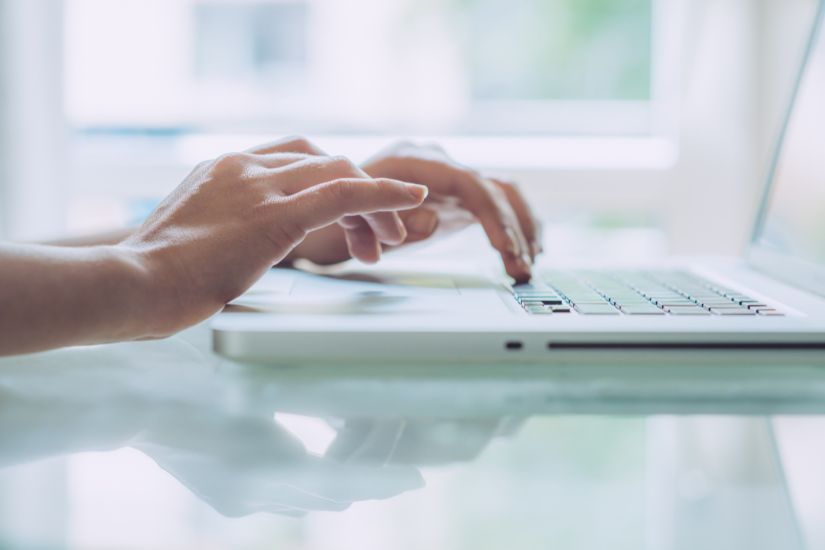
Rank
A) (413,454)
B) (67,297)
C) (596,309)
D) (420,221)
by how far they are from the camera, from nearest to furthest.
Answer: (413,454), (67,297), (596,309), (420,221)

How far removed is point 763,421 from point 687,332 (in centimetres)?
10

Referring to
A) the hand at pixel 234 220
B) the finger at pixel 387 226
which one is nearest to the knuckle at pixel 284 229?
the hand at pixel 234 220

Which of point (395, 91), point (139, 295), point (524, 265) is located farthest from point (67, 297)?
point (395, 91)

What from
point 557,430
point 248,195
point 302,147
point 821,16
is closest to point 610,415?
point 557,430

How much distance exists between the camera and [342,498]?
0.33 m

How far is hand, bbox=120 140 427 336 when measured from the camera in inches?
21.7

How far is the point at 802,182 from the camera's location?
35.9 inches

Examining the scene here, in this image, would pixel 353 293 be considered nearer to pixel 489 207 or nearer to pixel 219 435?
pixel 489 207

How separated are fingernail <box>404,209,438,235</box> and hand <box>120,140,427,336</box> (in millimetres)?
198

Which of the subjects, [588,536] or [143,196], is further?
[143,196]

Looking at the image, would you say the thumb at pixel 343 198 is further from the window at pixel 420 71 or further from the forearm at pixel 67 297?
the window at pixel 420 71

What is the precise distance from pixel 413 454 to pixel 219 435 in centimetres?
9

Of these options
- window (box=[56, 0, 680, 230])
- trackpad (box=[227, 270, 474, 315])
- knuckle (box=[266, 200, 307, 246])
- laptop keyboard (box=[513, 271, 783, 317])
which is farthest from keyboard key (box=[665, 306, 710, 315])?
window (box=[56, 0, 680, 230])

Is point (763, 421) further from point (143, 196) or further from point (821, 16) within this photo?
point (143, 196)
